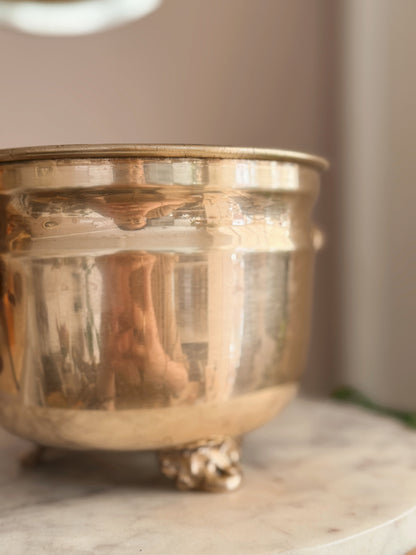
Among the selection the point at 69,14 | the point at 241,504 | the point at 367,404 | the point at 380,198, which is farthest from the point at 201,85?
the point at 241,504

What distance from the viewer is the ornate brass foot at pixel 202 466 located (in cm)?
58

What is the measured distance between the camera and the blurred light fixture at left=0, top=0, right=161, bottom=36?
2.98ft

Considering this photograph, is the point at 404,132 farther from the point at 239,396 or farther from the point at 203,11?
the point at 239,396

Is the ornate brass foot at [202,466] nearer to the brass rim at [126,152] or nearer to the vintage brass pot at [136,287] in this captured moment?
the vintage brass pot at [136,287]

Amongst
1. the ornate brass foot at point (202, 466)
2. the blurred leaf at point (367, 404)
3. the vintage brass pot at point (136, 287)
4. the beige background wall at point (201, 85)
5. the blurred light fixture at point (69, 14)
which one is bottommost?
the blurred leaf at point (367, 404)

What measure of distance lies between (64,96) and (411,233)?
56 cm

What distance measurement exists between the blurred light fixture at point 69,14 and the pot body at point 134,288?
49 cm

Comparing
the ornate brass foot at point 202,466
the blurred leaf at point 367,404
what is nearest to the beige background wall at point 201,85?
the blurred leaf at point 367,404

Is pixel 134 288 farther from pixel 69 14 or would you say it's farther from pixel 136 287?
pixel 69 14

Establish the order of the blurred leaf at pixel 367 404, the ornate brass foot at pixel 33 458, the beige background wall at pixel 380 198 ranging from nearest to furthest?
the ornate brass foot at pixel 33 458, the blurred leaf at pixel 367 404, the beige background wall at pixel 380 198

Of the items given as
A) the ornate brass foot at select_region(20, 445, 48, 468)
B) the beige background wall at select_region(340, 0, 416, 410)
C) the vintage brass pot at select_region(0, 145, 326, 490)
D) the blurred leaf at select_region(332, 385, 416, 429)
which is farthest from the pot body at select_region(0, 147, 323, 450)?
the beige background wall at select_region(340, 0, 416, 410)

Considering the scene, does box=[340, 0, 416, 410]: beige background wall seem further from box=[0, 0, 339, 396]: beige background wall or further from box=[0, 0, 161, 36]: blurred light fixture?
box=[0, 0, 161, 36]: blurred light fixture

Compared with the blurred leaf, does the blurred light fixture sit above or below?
above

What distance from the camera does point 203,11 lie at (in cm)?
102
